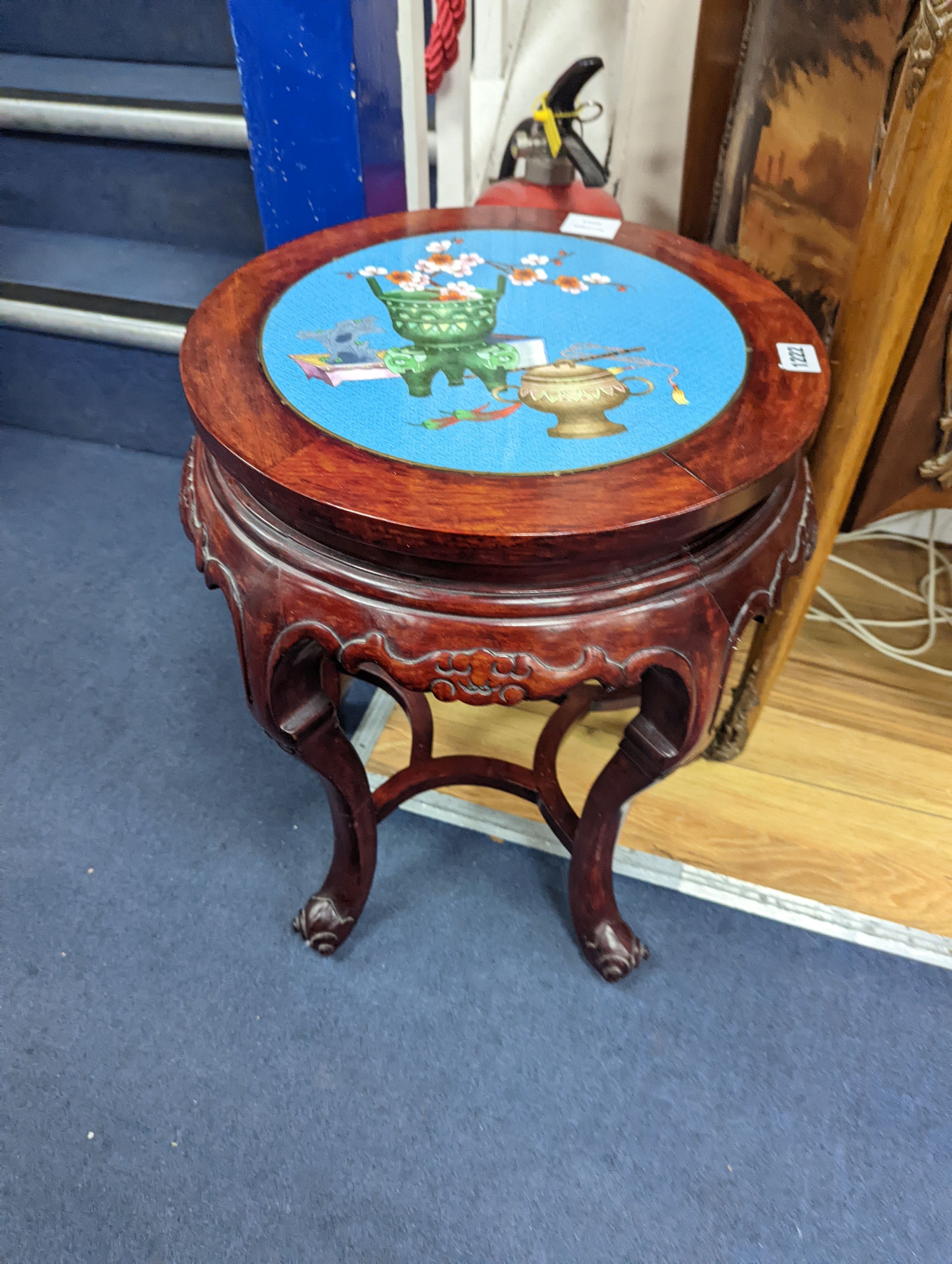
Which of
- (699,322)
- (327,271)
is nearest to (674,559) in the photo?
(699,322)

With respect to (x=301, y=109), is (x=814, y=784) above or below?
below

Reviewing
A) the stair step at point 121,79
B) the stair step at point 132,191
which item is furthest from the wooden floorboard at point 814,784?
the stair step at point 121,79

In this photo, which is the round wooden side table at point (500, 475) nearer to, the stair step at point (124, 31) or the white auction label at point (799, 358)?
the white auction label at point (799, 358)

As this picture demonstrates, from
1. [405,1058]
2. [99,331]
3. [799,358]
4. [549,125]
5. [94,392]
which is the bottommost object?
[405,1058]

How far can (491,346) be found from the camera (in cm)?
66

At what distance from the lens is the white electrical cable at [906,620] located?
1.29m

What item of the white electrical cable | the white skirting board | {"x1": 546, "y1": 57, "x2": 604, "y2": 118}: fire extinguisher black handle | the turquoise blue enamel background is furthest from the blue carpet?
{"x1": 546, "y1": 57, "x2": 604, "y2": 118}: fire extinguisher black handle

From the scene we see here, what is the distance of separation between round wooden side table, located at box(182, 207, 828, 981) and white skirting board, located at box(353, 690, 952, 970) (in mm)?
269

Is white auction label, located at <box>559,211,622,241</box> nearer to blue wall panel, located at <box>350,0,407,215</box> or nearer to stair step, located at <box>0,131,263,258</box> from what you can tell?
blue wall panel, located at <box>350,0,407,215</box>

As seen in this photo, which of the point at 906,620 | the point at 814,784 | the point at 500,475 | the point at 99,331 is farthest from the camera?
the point at 99,331

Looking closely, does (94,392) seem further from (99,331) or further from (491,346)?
(491,346)

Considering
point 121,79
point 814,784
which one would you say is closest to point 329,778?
point 814,784

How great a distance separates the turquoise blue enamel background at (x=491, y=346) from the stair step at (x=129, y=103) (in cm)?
79

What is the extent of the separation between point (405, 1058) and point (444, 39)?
1218 millimetres
